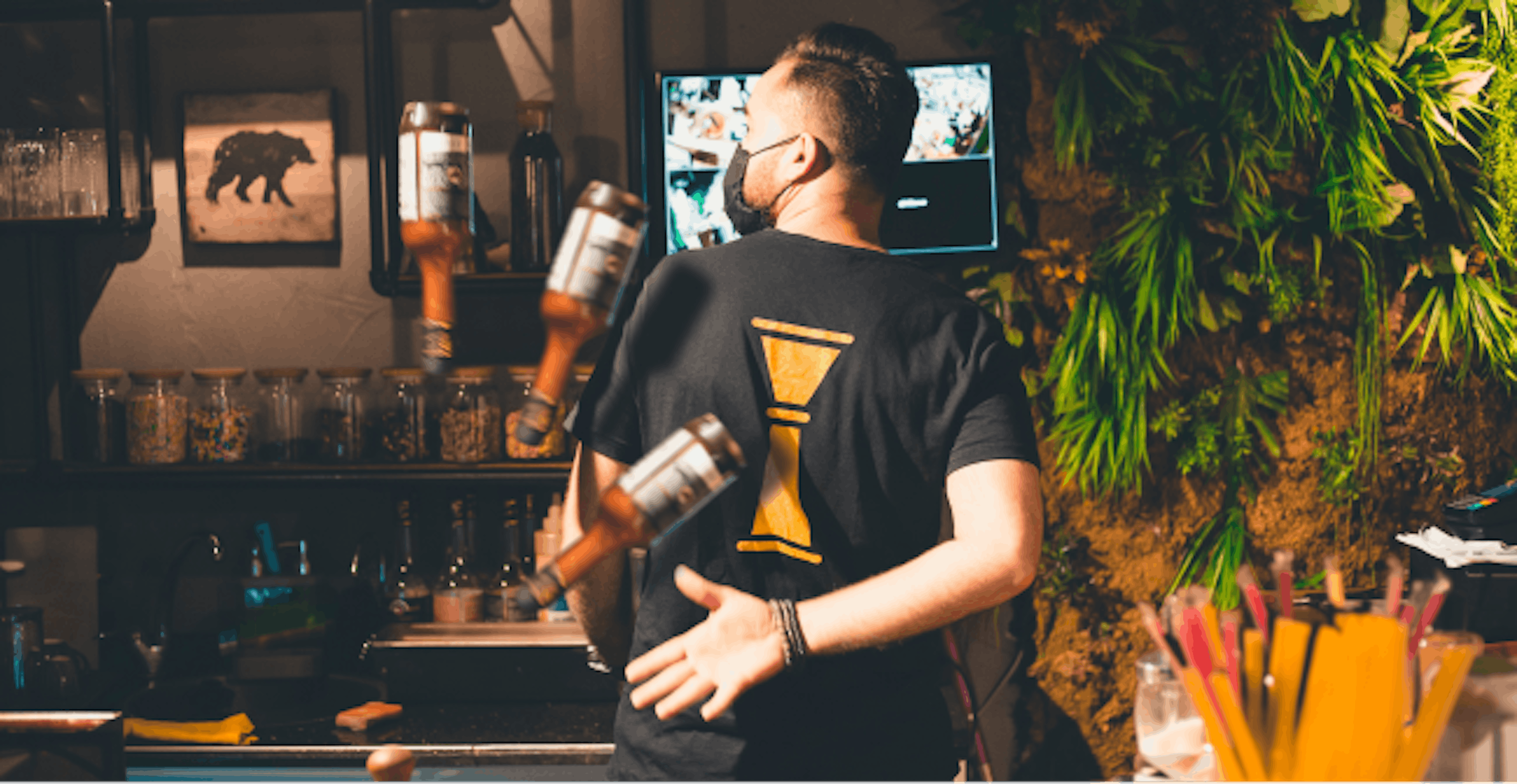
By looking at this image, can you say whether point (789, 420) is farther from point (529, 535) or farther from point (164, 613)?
point (164, 613)

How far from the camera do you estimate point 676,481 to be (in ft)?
2.59

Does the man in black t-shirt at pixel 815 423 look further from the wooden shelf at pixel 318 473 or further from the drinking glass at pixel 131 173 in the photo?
the drinking glass at pixel 131 173

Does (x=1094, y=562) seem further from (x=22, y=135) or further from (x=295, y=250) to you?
(x=22, y=135)

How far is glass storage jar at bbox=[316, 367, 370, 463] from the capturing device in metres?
2.38

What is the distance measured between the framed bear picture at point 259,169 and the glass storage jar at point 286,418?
15.8 inches

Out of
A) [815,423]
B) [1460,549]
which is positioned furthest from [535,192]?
[1460,549]

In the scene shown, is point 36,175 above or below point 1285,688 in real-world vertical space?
above

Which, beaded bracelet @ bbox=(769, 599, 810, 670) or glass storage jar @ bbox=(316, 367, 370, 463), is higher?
glass storage jar @ bbox=(316, 367, 370, 463)

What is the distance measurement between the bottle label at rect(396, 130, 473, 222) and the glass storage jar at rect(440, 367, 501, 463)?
1.46 meters

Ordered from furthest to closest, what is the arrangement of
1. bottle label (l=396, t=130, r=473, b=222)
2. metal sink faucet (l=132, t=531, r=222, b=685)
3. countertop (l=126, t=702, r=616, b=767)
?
metal sink faucet (l=132, t=531, r=222, b=685) → countertop (l=126, t=702, r=616, b=767) → bottle label (l=396, t=130, r=473, b=222)

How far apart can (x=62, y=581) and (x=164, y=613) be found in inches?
13.3

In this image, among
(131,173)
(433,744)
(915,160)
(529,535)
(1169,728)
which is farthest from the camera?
(131,173)

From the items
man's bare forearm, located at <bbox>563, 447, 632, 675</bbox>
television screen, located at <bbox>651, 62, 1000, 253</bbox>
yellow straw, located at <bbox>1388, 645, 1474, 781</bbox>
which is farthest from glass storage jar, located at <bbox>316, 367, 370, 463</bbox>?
yellow straw, located at <bbox>1388, 645, 1474, 781</bbox>

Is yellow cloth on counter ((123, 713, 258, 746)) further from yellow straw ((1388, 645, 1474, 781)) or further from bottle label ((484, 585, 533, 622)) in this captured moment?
yellow straw ((1388, 645, 1474, 781))
